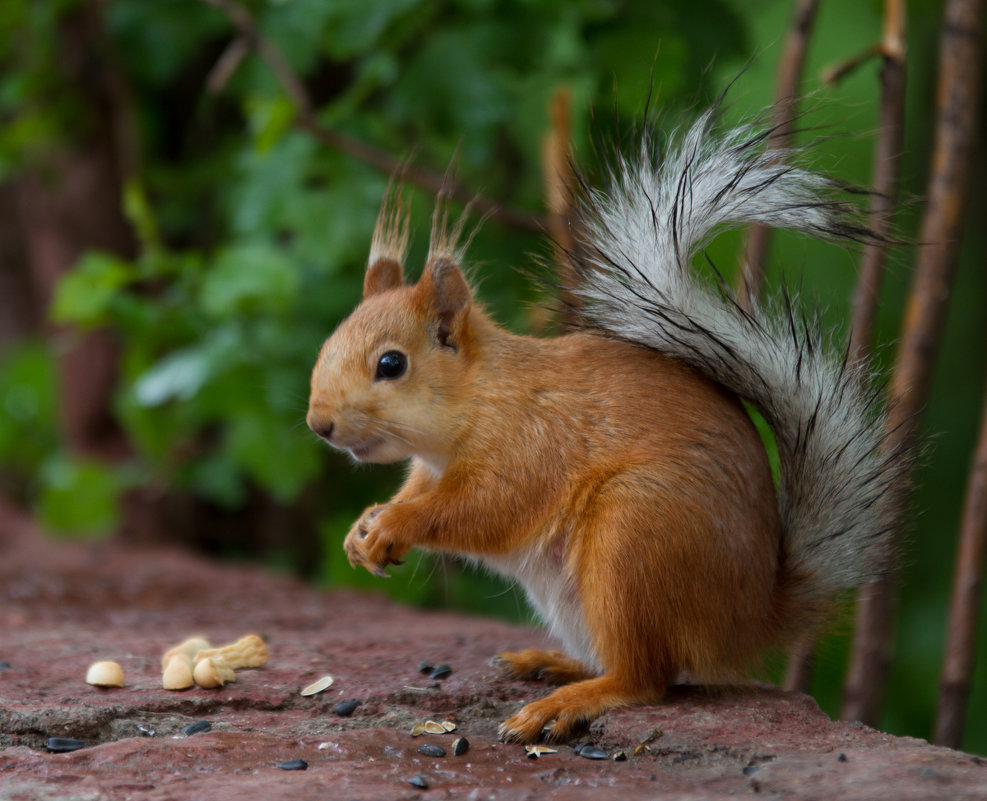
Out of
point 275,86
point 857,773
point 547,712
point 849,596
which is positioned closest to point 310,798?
point 547,712

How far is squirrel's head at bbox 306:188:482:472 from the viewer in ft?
7.66

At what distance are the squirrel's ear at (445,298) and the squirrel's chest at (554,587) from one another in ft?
1.60

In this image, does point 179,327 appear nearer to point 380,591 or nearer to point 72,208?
point 380,591

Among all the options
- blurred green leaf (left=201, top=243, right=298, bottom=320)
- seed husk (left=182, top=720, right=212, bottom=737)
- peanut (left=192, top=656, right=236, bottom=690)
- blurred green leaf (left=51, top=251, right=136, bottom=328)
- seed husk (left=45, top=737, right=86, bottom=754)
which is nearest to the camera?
seed husk (left=45, top=737, right=86, bottom=754)

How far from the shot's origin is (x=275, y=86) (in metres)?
4.22

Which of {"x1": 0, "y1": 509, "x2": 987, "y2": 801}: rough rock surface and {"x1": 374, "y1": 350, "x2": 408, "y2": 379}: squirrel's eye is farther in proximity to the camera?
{"x1": 374, "y1": 350, "x2": 408, "y2": 379}: squirrel's eye

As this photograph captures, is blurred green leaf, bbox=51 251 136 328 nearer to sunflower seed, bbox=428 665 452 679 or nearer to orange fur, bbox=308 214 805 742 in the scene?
orange fur, bbox=308 214 805 742

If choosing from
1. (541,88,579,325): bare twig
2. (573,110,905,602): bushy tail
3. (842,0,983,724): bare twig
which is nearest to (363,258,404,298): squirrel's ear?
(541,88,579,325): bare twig

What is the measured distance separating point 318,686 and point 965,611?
1.57m

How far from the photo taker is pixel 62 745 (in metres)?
1.94

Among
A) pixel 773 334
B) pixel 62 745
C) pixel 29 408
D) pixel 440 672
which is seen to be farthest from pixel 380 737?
pixel 29 408

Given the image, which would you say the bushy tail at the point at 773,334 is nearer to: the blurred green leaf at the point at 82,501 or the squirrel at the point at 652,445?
the squirrel at the point at 652,445

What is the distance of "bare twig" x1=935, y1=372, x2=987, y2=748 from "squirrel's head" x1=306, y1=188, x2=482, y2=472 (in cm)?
129

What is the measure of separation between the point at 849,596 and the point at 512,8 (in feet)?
7.28
